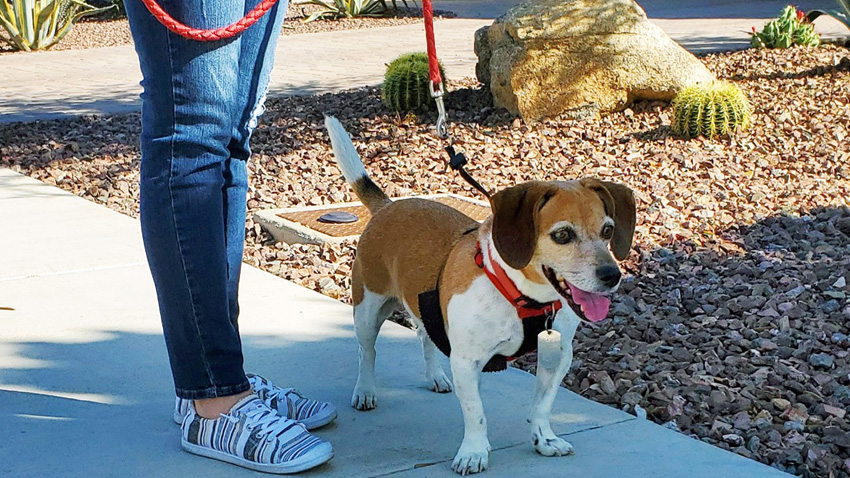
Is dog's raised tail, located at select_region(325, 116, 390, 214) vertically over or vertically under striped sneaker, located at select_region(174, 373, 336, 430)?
over

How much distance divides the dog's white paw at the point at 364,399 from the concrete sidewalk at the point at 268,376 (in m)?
0.05

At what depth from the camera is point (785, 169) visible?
7094mm

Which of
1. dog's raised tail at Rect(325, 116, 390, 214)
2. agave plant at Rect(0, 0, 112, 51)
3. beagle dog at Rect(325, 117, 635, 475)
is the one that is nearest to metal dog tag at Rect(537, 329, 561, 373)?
beagle dog at Rect(325, 117, 635, 475)

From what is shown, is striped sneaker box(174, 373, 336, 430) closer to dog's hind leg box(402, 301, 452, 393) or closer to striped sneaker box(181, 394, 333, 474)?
striped sneaker box(181, 394, 333, 474)

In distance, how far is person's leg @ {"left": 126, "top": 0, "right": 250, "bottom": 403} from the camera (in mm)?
2807

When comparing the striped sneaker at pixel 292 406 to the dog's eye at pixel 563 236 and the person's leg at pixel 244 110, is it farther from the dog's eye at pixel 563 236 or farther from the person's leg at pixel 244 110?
the dog's eye at pixel 563 236

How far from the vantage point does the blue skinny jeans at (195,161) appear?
281cm

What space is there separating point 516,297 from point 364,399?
842 mm

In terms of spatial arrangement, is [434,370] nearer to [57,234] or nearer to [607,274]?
[607,274]

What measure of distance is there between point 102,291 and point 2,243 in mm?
1182

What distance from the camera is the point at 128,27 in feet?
61.3

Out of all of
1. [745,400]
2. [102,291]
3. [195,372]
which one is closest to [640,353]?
[745,400]

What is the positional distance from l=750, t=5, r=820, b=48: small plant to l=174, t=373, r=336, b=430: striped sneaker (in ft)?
29.8

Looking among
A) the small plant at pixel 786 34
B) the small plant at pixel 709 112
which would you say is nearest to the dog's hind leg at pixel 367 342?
the small plant at pixel 709 112
